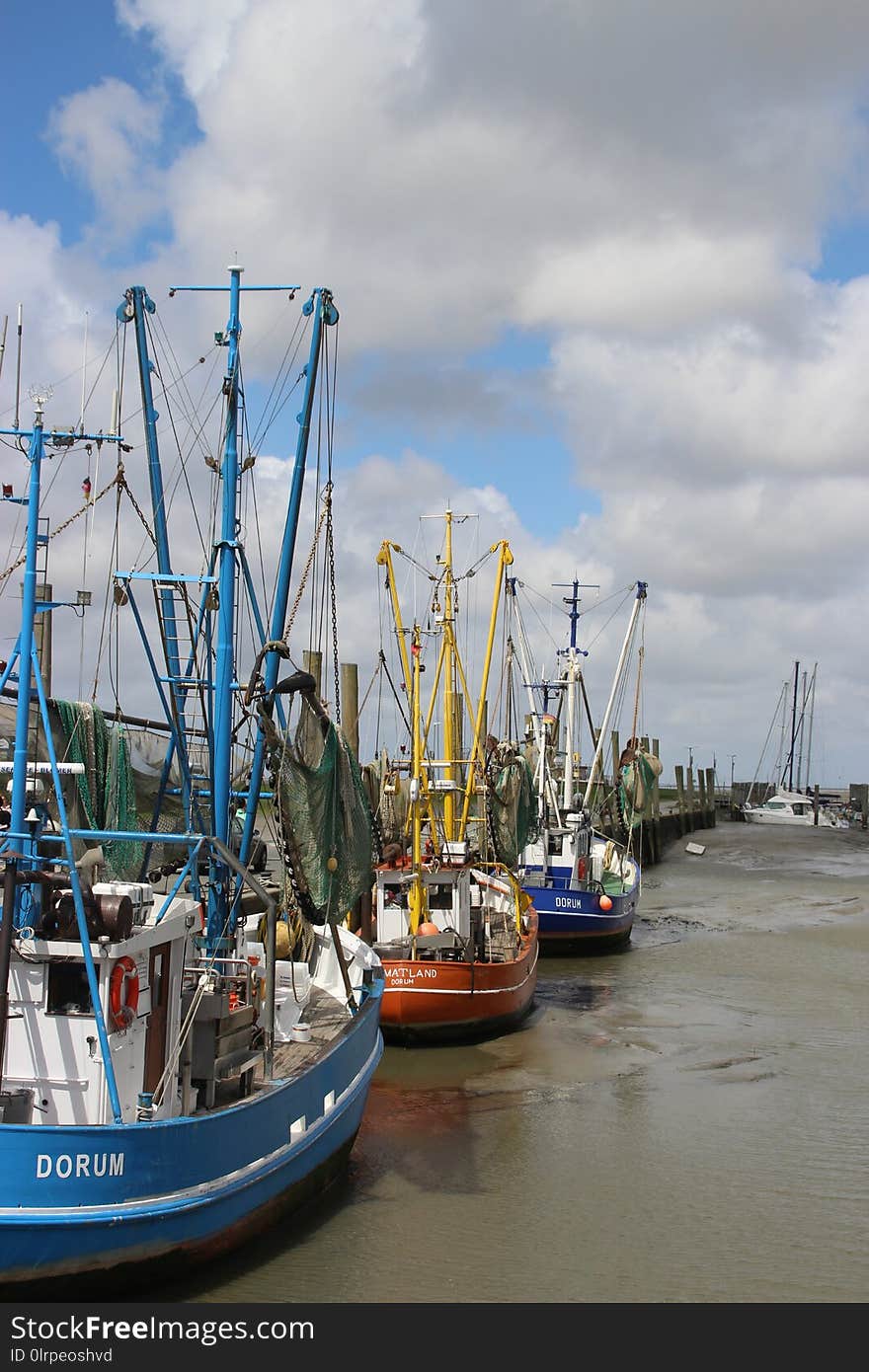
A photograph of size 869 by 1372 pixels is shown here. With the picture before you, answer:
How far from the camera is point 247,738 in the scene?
15016 millimetres

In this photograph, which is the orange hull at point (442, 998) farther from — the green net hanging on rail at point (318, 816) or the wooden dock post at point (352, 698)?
the wooden dock post at point (352, 698)

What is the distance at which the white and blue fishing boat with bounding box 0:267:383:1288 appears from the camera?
A: 863 centimetres

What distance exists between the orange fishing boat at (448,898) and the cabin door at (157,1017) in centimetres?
833

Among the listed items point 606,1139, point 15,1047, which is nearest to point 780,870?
→ point 606,1139

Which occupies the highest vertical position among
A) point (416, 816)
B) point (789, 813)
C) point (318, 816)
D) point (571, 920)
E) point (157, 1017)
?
point (318, 816)

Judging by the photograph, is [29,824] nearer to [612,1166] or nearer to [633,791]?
[612,1166]

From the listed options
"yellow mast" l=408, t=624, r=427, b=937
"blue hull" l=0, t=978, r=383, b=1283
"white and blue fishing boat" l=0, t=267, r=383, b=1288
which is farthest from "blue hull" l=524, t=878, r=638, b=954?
"blue hull" l=0, t=978, r=383, b=1283

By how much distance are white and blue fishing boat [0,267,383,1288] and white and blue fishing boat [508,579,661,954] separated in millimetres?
14475

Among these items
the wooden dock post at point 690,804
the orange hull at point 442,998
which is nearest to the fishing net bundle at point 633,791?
the orange hull at point 442,998

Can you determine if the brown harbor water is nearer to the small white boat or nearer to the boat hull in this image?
the boat hull

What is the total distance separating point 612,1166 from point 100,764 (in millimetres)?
8388

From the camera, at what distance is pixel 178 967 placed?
1035 centimetres

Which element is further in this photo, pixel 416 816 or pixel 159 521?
pixel 416 816

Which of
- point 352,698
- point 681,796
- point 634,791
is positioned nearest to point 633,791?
point 634,791
